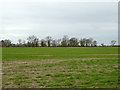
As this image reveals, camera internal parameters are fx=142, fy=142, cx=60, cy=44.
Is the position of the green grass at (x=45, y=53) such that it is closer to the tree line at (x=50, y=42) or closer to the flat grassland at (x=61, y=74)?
the flat grassland at (x=61, y=74)

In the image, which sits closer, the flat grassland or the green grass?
the flat grassland

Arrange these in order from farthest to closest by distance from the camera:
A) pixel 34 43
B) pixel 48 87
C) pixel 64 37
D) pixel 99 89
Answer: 1. pixel 64 37
2. pixel 34 43
3. pixel 48 87
4. pixel 99 89

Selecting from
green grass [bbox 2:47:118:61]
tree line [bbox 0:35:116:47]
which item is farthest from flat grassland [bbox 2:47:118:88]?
tree line [bbox 0:35:116:47]

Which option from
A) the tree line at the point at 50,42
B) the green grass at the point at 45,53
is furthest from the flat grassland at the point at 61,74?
the tree line at the point at 50,42

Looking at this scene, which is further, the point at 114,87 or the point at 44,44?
the point at 44,44

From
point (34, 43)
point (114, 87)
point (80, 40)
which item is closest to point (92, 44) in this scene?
point (80, 40)

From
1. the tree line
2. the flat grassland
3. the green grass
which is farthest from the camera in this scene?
the tree line

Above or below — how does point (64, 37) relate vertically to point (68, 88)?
above

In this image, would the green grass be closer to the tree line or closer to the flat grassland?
the flat grassland

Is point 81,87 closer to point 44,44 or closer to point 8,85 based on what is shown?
point 8,85

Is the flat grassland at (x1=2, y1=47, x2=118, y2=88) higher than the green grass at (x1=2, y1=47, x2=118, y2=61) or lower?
higher

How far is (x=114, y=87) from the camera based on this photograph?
7.59 m

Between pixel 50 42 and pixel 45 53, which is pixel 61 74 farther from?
pixel 50 42

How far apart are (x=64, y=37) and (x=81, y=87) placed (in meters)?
157
